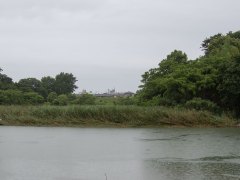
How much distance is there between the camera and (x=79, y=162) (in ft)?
35.6

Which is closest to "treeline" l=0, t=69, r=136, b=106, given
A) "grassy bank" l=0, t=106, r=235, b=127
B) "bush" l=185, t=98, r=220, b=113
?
"bush" l=185, t=98, r=220, b=113

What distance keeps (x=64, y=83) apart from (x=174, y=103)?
34741 millimetres

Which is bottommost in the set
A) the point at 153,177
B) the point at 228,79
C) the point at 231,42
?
the point at 153,177

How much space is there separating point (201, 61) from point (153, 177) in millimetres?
19317

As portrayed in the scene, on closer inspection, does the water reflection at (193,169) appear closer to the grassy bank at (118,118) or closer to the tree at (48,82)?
the grassy bank at (118,118)

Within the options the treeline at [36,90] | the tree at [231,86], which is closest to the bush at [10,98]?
the treeline at [36,90]

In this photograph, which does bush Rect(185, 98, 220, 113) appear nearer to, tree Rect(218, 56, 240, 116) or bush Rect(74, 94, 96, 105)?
tree Rect(218, 56, 240, 116)

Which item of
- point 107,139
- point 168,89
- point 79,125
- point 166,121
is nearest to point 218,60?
Answer: point 168,89

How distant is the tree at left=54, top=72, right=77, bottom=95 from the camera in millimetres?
57531

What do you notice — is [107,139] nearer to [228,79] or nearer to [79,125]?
[79,125]

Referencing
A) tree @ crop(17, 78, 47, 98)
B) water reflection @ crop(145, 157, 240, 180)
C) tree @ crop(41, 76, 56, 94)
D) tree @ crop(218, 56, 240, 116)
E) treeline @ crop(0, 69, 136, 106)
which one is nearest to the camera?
water reflection @ crop(145, 157, 240, 180)

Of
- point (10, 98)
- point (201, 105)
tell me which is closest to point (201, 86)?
point (201, 105)

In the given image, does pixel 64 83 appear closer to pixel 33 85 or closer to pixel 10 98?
pixel 33 85

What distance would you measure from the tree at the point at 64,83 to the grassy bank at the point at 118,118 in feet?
111
